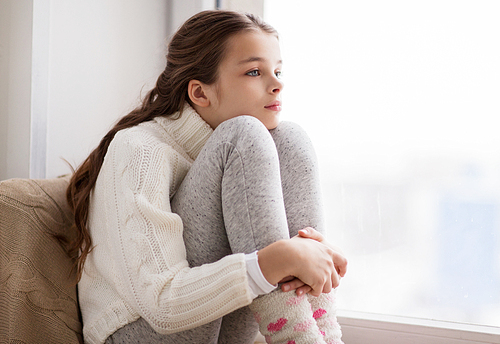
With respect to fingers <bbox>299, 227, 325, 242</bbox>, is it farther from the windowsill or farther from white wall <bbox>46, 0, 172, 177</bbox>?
white wall <bbox>46, 0, 172, 177</bbox>

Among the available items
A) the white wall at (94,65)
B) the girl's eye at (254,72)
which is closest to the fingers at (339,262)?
the girl's eye at (254,72)

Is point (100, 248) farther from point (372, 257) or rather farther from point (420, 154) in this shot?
point (420, 154)

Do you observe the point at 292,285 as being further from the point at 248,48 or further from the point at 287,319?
the point at 248,48

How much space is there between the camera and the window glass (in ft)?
3.57

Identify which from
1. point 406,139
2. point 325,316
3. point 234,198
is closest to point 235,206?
point 234,198

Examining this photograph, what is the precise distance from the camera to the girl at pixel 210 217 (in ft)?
2.18

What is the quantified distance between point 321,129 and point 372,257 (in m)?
0.43

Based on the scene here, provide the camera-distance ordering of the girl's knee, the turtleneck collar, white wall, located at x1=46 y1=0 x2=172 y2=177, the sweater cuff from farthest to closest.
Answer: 1. white wall, located at x1=46 y1=0 x2=172 y2=177
2. the turtleneck collar
3. the girl's knee
4. the sweater cuff

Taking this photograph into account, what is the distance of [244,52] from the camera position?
95 centimetres

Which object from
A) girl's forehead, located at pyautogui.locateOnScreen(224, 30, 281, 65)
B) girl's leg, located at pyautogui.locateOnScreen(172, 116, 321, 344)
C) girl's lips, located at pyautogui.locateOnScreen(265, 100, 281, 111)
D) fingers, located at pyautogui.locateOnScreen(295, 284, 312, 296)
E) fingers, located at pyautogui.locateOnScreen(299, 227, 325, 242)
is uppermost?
girl's forehead, located at pyautogui.locateOnScreen(224, 30, 281, 65)

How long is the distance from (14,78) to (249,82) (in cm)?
69

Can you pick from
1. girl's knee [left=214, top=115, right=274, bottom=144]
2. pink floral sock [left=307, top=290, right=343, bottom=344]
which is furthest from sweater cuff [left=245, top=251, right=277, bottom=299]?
girl's knee [left=214, top=115, right=274, bottom=144]

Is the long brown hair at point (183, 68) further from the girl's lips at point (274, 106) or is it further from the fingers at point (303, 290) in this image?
the fingers at point (303, 290)

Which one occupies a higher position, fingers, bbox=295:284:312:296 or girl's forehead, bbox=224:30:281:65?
girl's forehead, bbox=224:30:281:65
